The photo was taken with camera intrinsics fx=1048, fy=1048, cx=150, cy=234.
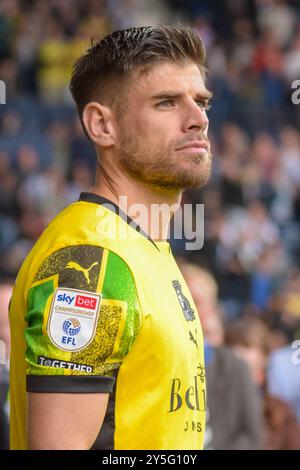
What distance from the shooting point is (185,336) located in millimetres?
3006

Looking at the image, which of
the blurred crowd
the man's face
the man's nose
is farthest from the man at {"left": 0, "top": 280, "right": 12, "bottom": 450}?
the man's nose

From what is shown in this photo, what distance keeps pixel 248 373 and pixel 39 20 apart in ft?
34.8

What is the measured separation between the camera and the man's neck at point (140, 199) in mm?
3197

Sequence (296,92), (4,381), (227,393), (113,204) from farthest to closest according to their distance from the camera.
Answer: (296,92), (227,393), (4,381), (113,204)

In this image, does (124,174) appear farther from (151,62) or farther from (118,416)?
(118,416)

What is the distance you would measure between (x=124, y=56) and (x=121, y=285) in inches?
30.8

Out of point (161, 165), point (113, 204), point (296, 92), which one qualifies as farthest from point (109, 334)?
point (296, 92)

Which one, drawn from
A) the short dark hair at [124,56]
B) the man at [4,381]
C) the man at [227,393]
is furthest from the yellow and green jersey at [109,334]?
the man at [227,393]

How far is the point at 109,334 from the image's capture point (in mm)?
2787

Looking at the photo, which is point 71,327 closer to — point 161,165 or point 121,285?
point 121,285

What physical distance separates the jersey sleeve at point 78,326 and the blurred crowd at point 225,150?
4124 mm

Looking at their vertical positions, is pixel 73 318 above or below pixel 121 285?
below

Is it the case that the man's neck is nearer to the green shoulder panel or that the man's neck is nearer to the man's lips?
the man's lips

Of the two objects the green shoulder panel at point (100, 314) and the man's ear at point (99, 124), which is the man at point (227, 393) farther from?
the green shoulder panel at point (100, 314)
